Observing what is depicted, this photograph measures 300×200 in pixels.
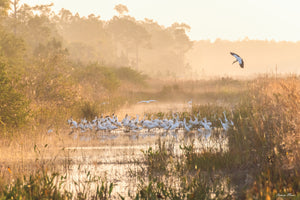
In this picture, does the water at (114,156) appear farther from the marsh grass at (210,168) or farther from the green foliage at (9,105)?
the green foliage at (9,105)

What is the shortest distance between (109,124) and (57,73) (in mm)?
5712

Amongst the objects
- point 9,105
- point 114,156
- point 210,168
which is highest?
point 9,105

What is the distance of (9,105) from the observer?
38.7 feet

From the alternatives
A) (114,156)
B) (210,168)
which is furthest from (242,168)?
(114,156)

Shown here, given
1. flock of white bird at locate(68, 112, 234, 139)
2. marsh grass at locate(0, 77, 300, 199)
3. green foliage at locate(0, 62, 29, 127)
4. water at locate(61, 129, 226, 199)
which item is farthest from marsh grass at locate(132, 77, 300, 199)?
green foliage at locate(0, 62, 29, 127)

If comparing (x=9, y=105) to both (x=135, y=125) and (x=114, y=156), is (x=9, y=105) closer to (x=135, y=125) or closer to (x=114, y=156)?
(x=114, y=156)

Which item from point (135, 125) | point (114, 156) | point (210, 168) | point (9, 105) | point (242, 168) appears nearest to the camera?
point (242, 168)

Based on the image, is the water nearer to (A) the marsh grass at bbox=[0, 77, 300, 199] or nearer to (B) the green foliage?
(A) the marsh grass at bbox=[0, 77, 300, 199]

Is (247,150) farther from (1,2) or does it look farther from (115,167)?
(1,2)

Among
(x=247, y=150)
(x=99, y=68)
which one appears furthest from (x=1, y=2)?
(x=247, y=150)

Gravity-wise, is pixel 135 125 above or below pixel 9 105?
below

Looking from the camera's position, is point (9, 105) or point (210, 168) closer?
point (210, 168)

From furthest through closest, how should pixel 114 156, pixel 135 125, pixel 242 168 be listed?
pixel 135 125
pixel 114 156
pixel 242 168

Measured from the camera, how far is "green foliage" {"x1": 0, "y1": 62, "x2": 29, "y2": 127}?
1158cm
